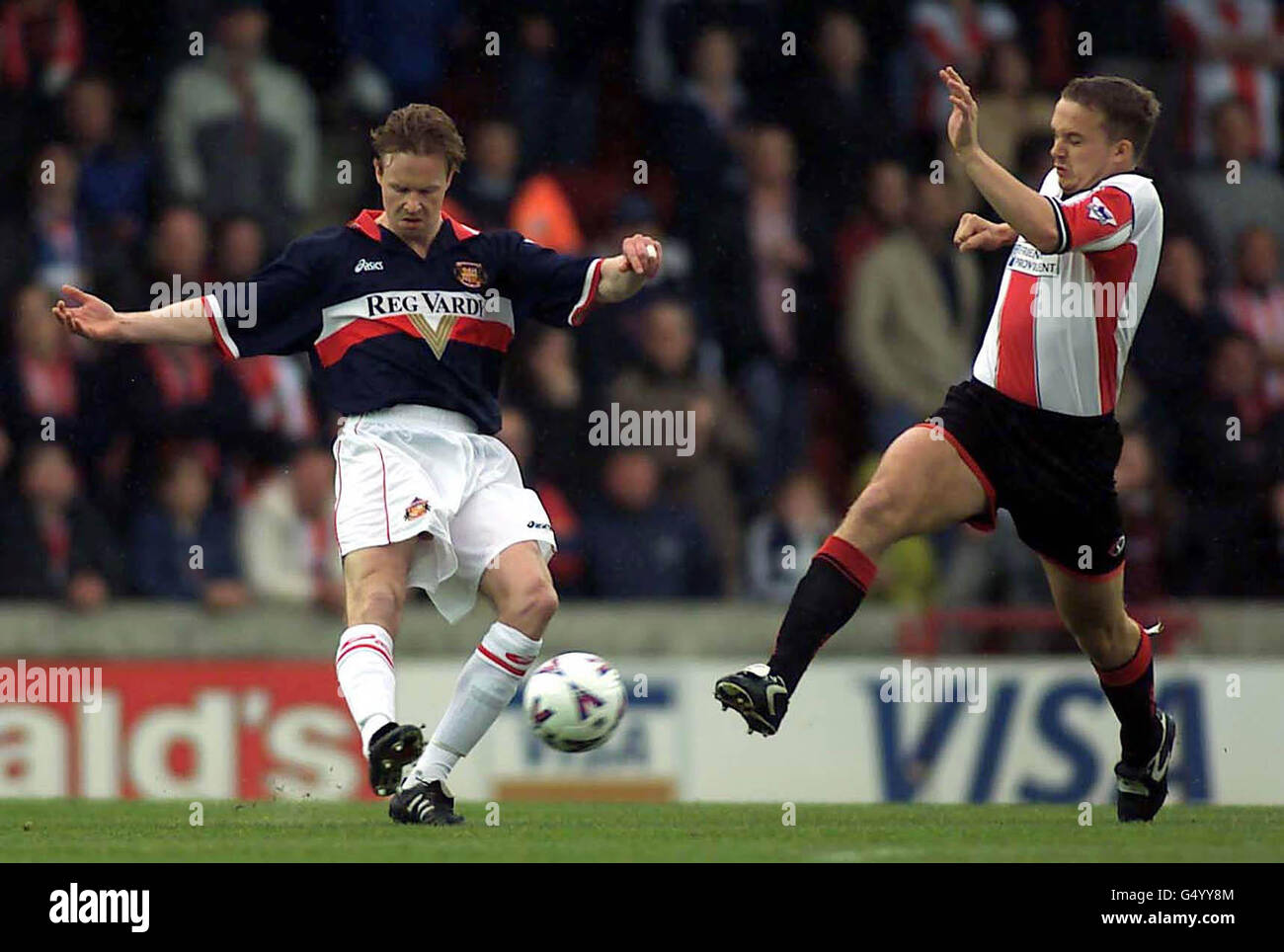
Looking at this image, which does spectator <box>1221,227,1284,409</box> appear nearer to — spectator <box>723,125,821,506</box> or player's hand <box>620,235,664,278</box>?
spectator <box>723,125,821,506</box>

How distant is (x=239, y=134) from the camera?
13.9 m

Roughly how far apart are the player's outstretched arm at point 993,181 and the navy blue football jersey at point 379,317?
170 cm

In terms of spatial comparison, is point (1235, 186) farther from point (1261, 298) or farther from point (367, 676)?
point (367, 676)

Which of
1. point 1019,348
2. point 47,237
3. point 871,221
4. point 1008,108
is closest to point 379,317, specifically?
point 1019,348

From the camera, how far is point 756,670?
7.76 m

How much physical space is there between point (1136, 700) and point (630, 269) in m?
2.32

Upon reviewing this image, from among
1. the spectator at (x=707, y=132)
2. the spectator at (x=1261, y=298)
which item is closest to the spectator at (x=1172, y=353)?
the spectator at (x=1261, y=298)

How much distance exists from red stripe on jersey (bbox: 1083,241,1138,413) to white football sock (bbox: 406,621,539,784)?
6.86 ft

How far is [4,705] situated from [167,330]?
445 centimetres

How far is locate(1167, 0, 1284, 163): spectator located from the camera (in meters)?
15.1

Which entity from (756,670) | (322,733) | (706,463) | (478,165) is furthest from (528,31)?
(756,670)

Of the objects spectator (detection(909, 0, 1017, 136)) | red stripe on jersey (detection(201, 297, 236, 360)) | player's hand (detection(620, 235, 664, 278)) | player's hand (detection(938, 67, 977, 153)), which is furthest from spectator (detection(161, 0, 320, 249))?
player's hand (detection(938, 67, 977, 153))

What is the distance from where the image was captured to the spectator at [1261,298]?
14062 millimetres
